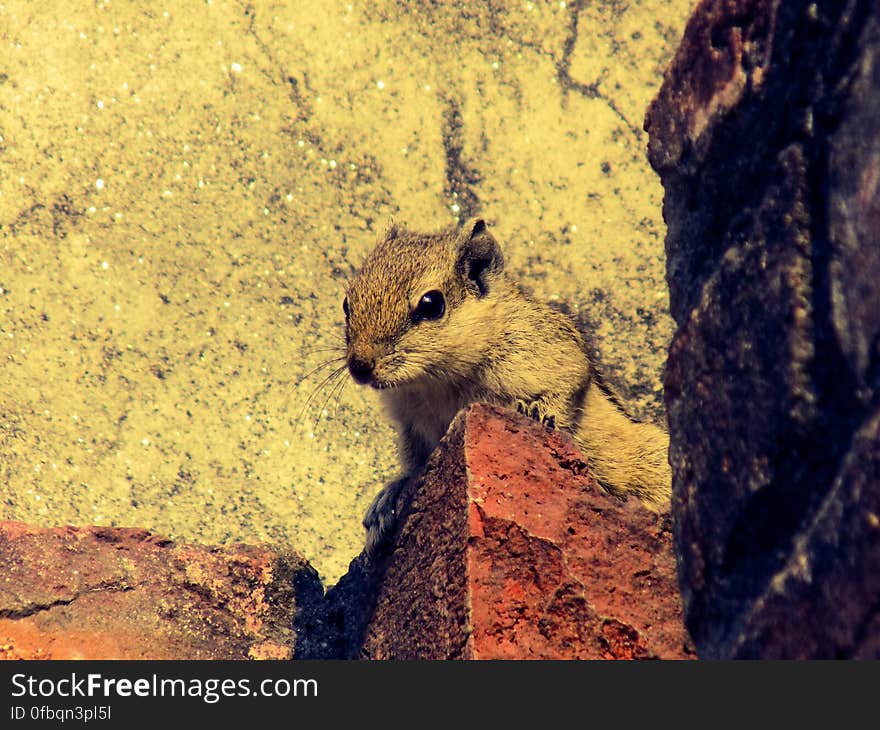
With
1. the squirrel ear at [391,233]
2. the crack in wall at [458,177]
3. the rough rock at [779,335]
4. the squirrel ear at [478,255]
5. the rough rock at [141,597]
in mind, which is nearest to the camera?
the rough rock at [779,335]

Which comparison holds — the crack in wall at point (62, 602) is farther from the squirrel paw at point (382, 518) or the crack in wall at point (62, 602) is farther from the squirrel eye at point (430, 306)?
the squirrel eye at point (430, 306)

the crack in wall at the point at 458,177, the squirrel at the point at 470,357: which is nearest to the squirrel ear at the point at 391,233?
the squirrel at the point at 470,357

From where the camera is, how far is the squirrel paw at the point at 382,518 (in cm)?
401

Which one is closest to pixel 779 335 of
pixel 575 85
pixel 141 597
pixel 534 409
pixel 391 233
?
pixel 534 409

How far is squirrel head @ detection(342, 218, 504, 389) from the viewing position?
4.63 metres

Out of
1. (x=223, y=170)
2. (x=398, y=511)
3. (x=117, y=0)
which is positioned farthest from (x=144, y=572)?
(x=117, y=0)

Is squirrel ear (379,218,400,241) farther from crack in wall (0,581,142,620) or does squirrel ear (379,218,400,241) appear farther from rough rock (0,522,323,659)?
crack in wall (0,581,142,620)

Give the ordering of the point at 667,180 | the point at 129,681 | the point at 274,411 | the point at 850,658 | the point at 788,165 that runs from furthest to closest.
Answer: the point at 274,411 → the point at 667,180 → the point at 129,681 → the point at 788,165 → the point at 850,658

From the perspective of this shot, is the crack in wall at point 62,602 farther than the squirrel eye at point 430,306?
No

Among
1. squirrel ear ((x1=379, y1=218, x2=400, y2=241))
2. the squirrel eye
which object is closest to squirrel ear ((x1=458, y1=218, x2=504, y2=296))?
the squirrel eye

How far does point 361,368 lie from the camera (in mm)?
4523

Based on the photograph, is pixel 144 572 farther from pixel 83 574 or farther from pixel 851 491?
pixel 851 491

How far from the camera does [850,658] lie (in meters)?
2.08

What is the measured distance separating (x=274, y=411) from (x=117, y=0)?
2.99 m
